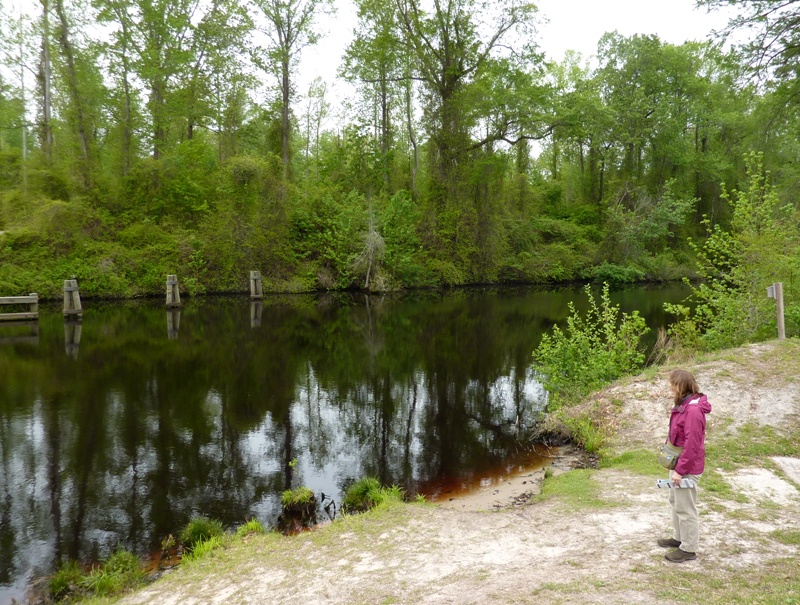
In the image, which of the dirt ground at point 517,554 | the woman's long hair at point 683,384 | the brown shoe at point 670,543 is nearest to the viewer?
the dirt ground at point 517,554

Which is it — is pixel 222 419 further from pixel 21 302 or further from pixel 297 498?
pixel 21 302

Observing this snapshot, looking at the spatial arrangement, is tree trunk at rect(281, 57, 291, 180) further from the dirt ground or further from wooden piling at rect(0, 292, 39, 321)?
the dirt ground

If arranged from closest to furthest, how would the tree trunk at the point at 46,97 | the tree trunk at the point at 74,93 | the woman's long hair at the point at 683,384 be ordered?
the woman's long hair at the point at 683,384
the tree trunk at the point at 74,93
the tree trunk at the point at 46,97

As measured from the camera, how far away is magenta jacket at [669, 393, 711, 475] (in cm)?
420

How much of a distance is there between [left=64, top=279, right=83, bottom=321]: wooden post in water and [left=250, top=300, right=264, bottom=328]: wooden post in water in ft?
20.7

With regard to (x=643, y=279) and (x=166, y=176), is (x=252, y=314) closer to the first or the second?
(x=166, y=176)

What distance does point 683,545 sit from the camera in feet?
14.1

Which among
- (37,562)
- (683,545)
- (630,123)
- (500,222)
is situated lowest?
(37,562)

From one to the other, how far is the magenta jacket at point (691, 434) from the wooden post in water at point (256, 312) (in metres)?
17.5

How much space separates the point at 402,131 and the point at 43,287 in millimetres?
30741

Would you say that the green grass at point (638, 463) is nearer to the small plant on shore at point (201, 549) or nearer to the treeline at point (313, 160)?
the small plant on shore at point (201, 549)

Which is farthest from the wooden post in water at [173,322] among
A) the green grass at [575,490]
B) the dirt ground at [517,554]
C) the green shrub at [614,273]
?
the green shrub at [614,273]

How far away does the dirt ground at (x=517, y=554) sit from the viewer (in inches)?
162

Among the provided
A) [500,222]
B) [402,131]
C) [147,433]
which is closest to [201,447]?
[147,433]
